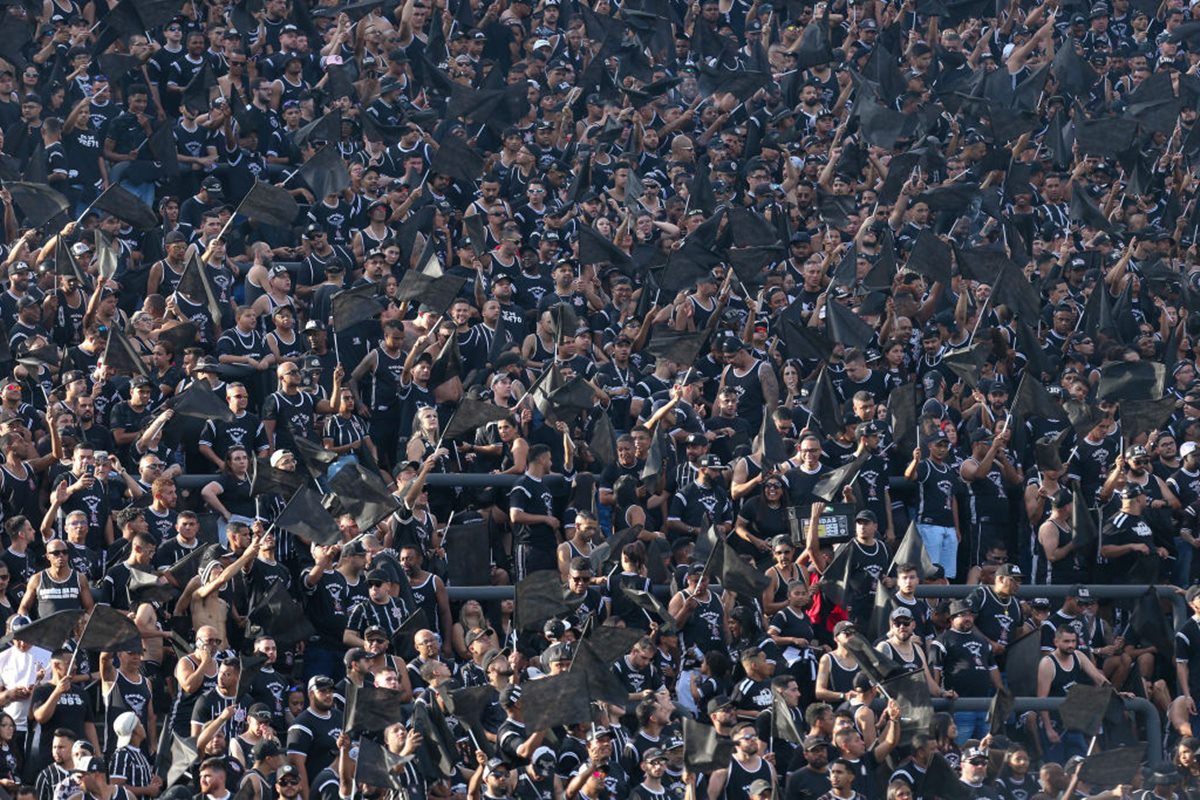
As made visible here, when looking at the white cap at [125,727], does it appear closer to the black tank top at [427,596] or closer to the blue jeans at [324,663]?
the blue jeans at [324,663]

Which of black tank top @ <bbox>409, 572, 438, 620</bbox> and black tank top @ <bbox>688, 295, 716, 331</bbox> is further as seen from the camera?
black tank top @ <bbox>688, 295, 716, 331</bbox>

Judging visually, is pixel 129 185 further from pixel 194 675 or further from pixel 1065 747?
pixel 1065 747

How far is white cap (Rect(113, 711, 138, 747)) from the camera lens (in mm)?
16312

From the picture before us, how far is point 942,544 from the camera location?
65.3 ft

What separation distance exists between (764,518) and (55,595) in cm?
498

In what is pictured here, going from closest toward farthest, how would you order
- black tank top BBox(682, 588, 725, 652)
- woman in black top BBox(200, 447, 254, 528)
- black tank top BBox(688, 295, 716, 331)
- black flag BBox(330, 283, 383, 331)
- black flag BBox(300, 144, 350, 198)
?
black tank top BBox(682, 588, 725, 652) < woman in black top BBox(200, 447, 254, 528) < black flag BBox(330, 283, 383, 331) < black tank top BBox(688, 295, 716, 331) < black flag BBox(300, 144, 350, 198)

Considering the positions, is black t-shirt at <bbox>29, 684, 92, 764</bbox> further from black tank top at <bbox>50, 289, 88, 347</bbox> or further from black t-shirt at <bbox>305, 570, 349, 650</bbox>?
black tank top at <bbox>50, 289, 88, 347</bbox>

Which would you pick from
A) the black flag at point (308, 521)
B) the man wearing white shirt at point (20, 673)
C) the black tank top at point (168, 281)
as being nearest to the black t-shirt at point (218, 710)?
the man wearing white shirt at point (20, 673)

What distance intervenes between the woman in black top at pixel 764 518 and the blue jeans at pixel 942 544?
1.12 meters

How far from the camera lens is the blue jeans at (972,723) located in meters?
18.0

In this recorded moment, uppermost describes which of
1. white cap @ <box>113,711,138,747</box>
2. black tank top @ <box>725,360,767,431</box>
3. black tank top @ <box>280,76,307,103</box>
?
black tank top @ <box>280,76,307,103</box>

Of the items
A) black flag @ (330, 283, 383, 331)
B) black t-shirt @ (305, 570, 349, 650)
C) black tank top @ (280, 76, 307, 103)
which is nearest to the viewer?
black t-shirt @ (305, 570, 349, 650)

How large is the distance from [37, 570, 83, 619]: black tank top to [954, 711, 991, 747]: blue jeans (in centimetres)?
555

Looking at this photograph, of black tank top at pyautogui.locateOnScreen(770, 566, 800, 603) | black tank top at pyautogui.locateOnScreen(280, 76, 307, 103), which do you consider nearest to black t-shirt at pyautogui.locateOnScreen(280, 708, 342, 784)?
black tank top at pyautogui.locateOnScreen(770, 566, 800, 603)
